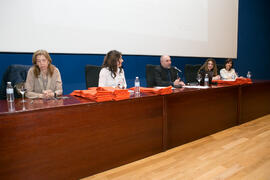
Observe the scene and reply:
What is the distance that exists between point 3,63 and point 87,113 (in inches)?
60.4

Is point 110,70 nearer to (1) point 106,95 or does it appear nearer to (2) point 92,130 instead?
(1) point 106,95

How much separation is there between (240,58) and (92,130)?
481 centimetres

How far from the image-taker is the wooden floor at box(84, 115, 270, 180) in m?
1.46

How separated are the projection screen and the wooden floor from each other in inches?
66.4

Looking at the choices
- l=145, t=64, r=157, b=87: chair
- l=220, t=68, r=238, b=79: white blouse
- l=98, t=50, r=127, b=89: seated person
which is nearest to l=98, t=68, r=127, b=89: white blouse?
l=98, t=50, r=127, b=89: seated person

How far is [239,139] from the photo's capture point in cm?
219

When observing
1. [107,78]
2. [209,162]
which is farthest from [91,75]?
[209,162]

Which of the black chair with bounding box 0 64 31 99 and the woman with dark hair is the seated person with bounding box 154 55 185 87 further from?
the black chair with bounding box 0 64 31 99

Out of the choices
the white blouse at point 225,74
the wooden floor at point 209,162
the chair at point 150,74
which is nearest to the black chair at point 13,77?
the wooden floor at point 209,162

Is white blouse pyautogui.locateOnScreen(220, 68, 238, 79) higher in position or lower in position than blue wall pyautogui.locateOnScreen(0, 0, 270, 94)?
lower

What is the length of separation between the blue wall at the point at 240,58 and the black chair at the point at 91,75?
1.88ft

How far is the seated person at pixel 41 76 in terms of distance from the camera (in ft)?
5.83

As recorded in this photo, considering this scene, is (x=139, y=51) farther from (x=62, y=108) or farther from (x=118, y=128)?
(x=62, y=108)

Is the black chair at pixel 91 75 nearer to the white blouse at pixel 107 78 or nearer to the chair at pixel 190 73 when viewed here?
the white blouse at pixel 107 78
